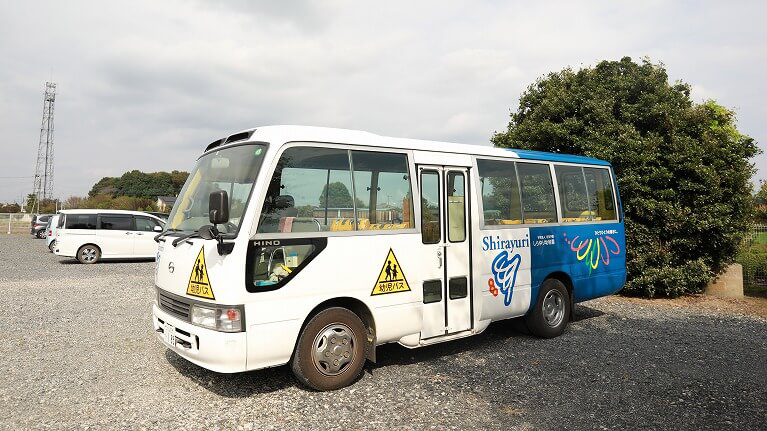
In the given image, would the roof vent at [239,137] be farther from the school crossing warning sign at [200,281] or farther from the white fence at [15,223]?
the white fence at [15,223]

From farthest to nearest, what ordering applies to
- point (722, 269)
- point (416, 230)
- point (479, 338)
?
point (722, 269) < point (479, 338) < point (416, 230)

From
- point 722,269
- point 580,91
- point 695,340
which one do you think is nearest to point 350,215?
point 695,340

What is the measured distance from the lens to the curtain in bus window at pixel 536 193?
6875mm

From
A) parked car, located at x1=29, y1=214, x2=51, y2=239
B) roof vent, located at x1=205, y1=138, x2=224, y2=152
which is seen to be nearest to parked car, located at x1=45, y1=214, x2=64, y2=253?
parked car, located at x1=29, y1=214, x2=51, y2=239

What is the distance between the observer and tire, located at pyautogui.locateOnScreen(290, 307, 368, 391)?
4730 millimetres

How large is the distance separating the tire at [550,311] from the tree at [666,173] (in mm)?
4772

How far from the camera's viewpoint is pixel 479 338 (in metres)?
7.20

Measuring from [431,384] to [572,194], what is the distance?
158 inches

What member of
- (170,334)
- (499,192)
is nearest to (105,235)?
(170,334)

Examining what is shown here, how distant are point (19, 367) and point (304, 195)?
4.13 m

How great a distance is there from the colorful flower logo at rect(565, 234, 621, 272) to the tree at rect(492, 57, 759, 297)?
11.5 ft

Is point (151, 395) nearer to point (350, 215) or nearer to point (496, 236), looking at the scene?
point (350, 215)

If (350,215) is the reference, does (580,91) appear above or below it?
above

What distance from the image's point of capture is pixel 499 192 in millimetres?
6605
